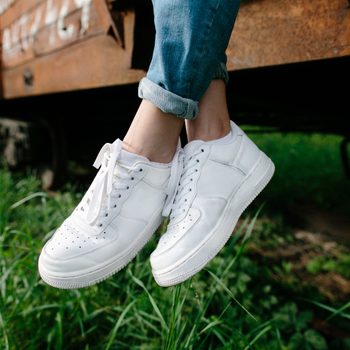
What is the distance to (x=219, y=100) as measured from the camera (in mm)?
1261

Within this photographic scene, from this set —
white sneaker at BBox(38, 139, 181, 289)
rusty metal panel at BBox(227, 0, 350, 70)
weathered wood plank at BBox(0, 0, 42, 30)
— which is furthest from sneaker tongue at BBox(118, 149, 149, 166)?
weathered wood plank at BBox(0, 0, 42, 30)

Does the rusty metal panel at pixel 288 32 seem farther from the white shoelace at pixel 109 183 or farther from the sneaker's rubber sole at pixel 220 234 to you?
the white shoelace at pixel 109 183

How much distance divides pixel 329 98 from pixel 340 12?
61.0 inches

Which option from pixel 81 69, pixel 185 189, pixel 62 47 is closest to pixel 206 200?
pixel 185 189

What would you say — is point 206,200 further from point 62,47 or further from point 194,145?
point 62,47

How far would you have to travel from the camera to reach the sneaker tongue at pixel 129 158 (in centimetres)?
124

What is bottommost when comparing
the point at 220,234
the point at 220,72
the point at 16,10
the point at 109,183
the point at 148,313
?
the point at 148,313

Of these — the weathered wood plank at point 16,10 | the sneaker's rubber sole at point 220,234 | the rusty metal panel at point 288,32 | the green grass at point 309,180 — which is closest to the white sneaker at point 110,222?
the sneaker's rubber sole at point 220,234

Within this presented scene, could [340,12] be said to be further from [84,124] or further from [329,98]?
[84,124]

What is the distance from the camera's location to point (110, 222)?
1.24 metres

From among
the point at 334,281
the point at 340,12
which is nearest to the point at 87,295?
the point at 340,12

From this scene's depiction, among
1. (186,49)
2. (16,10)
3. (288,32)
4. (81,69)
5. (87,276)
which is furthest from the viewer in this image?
(16,10)

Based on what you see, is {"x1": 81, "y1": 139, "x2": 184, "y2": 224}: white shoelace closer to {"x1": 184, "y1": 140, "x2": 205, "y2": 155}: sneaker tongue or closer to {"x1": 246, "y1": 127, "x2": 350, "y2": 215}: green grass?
{"x1": 184, "y1": 140, "x2": 205, "y2": 155}: sneaker tongue

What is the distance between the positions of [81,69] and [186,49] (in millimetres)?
1419
